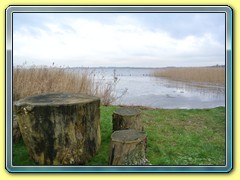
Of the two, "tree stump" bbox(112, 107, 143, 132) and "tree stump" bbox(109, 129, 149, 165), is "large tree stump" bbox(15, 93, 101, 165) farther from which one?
"tree stump" bbox(112, 107, 143, 132)

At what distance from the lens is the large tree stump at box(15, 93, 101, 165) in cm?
227

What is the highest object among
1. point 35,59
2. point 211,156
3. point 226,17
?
point 226,17

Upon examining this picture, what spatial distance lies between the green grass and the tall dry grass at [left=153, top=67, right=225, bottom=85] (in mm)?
314

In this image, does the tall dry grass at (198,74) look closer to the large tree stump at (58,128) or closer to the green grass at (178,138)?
the green grass at (178,138)

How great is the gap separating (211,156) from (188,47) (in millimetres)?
1026

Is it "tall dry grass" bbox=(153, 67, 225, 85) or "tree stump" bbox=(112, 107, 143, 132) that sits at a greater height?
A: "tall dry grass" bbox=(153, 67, 225, 85)

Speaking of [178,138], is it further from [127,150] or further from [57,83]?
[57,83]

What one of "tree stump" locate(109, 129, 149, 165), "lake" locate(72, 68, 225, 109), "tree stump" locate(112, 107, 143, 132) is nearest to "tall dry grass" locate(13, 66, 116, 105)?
"lake" locate(72, 68, 225, 109)

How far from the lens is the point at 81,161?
2428 millimetres

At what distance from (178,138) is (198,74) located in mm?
724

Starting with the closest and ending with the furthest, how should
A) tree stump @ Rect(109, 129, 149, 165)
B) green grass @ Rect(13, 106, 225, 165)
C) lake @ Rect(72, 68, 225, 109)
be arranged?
tree stump @ Rect(109, 129, 149, 165) → green grass @ Rect(13, 106, 225, 165) → lake @ Rect(72, 68, 225, 109)

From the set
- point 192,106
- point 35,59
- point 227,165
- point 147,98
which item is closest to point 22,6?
point 35,59

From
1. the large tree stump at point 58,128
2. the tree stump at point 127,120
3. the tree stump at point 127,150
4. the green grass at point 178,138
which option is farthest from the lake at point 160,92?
the tree stump at point 127,150

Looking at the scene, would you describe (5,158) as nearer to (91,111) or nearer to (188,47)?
(91,111)
